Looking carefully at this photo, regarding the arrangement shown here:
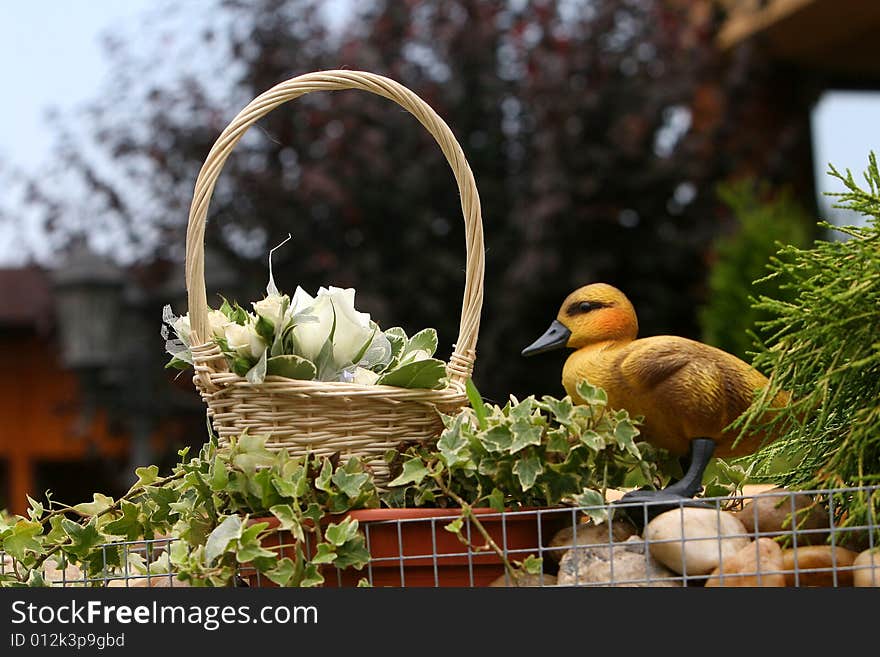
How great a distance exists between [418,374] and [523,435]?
157 millimetres

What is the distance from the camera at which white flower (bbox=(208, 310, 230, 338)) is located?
52.7 inches

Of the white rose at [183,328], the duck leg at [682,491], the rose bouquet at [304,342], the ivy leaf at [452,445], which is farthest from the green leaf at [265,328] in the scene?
the duck leg at [682,491]

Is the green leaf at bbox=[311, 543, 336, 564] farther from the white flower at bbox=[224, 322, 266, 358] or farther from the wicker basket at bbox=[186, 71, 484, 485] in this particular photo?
the white flower at bbox=[224, 322, 266, 358]

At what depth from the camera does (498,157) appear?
5434 millimetres

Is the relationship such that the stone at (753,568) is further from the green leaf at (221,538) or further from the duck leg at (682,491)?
the green leaf at (221,538)

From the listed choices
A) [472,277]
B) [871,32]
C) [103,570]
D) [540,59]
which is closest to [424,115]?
[472,277]

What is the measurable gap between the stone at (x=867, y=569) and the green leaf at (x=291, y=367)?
25.3 inches

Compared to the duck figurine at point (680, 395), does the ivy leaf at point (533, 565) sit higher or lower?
lower

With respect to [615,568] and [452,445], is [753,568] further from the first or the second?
[452,445]

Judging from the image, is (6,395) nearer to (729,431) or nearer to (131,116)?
(131,116)

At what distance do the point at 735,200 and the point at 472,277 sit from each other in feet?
10.3

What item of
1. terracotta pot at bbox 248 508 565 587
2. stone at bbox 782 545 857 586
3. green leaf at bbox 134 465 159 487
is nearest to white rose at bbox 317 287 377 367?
terracotta pot at bbox 248 508 565 587

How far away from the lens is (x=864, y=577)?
1.08 m

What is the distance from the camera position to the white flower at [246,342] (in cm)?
128
